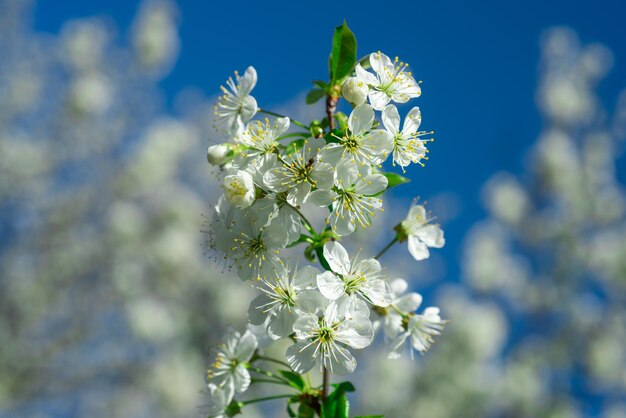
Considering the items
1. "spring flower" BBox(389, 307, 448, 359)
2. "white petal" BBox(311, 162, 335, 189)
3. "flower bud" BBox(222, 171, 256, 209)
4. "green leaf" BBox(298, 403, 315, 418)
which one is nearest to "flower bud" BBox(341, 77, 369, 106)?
"white petal" BBox(311, 162, 335, 189)

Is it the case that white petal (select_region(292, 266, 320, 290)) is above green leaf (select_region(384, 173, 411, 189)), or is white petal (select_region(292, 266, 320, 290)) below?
below

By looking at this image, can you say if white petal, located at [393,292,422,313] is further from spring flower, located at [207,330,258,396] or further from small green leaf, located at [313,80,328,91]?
small green leaf, located at [313,80,328,91]

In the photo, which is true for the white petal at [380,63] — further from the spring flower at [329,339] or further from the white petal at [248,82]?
the spring flower at [329,339]

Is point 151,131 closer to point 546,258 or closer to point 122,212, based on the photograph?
point 122,212

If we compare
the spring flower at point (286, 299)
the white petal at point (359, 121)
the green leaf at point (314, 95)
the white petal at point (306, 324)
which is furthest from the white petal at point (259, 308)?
the green leaf at point (314, 95)

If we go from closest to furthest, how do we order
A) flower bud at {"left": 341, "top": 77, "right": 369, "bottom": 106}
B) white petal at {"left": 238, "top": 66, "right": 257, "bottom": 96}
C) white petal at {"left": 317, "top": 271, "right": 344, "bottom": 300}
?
white petal at {"left": 317, "top": 271, "right": 344, "bottom": 300} < flower bud at {"left": 341, "top": 77, "right": 369, "bottom": 106} < white petal at {"left": 238, "top": 66, "right": 257, "bottom": 96}

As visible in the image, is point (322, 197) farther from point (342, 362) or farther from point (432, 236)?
point (432, 236)

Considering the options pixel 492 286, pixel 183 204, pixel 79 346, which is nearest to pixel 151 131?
pixel 183 204
